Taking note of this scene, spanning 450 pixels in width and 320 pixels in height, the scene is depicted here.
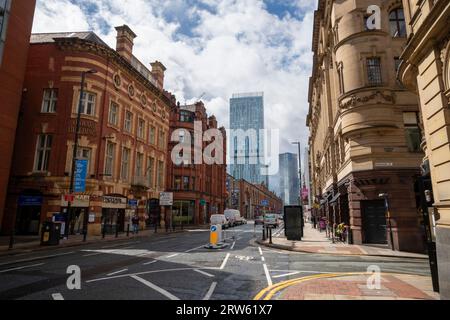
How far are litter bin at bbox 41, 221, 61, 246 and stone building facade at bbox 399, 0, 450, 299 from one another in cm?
1971

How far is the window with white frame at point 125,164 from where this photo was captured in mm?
32688

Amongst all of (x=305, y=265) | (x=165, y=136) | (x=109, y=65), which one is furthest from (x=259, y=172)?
(x=305, y=265)

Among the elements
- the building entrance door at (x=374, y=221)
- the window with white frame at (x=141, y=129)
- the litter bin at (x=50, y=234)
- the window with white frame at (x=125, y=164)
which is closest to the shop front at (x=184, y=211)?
the window with white frame at (x=141, y=129)

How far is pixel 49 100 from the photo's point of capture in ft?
90.3

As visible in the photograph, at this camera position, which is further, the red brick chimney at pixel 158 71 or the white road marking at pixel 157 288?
the red brick chimney at pixel 158 71

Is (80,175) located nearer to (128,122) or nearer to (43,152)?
(43,152)

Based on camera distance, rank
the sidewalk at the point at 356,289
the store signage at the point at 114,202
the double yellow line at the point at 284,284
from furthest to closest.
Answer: the store signage at the point at 114,202 < the double yellow line at the point at 284,284 < the sidewalk at the point at 356,289

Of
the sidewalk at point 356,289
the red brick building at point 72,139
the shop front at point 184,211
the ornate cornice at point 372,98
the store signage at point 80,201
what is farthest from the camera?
the shop front at point 184,211

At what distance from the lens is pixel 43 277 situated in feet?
30.2

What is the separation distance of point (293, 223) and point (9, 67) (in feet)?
81.5

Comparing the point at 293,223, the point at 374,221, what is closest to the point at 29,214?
the point at 293,223

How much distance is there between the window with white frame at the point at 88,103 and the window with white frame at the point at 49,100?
8.05ft

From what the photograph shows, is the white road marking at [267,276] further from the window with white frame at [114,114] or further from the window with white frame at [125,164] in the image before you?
the window with white frame at [114,114]

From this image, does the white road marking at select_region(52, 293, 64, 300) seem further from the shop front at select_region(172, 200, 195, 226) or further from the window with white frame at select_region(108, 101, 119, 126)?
the shop front at select_region(172, 200, 195, 226)
